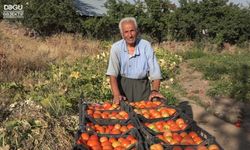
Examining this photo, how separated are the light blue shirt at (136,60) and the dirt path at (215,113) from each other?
2057mm

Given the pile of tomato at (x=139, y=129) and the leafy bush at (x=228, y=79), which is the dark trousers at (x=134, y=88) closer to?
the pile of tomato at (x=139, y=129)

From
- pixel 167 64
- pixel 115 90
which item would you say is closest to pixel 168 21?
pixel 167 64

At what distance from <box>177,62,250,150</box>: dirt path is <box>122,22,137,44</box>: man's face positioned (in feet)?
8.03

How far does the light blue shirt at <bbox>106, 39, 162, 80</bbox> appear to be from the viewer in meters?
4.54

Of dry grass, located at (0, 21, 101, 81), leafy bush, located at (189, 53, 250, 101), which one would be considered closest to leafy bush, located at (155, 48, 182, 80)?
leafy bush, located at (189, 53, 250, 101)

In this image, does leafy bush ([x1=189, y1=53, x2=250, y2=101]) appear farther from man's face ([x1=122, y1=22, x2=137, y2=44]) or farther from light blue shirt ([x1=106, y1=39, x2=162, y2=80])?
man's face ([x1=122, y1=22, x2=137, y2=44])

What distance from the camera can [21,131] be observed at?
393 centimetres

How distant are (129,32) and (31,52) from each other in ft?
28.5

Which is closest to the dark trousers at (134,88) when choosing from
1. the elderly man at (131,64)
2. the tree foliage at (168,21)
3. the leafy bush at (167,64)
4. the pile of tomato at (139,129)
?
the elderly man at (131,64)

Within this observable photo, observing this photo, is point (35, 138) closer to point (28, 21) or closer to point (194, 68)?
point (194, 68)

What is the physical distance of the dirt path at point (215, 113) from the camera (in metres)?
6.98

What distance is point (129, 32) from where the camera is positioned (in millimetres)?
4324

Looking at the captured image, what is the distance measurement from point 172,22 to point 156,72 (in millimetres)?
A: 16838

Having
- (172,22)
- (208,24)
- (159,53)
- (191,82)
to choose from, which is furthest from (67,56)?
(208,24)
